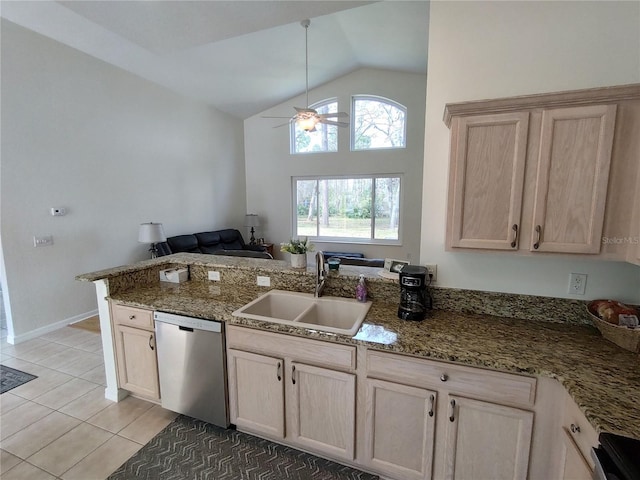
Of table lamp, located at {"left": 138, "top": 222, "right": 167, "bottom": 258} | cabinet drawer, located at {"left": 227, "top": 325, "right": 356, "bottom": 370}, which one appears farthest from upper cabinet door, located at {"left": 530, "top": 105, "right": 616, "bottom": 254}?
table lamp, located at {"left": 138, "top": 222, "right": 167, "bottom": 258}

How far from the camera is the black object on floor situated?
257 cm

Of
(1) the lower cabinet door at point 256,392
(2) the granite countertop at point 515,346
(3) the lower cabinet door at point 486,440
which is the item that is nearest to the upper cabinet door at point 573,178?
(2) the granite countertop at point 515,346

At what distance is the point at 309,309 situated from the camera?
6.48 feet

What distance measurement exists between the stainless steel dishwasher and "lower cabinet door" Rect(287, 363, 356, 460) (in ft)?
1.63

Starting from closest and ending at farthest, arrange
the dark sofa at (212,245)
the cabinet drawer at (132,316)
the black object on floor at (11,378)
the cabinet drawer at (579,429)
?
the cabinet drawer at (579,429), the cabinet drawer at (132,316), the black object on floor at (11,378), the dark sofa at (212,245)

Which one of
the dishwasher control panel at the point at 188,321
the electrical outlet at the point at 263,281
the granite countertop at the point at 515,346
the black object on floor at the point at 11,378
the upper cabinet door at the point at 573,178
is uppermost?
the upper cabinet door at the point at 573,178

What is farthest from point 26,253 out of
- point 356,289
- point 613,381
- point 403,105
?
point 403,105

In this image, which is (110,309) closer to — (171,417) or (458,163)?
(171,417)

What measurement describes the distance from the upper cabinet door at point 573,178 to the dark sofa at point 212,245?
3.54 m

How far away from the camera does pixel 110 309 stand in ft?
7.29

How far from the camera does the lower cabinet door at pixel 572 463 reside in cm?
107

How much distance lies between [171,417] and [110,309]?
3.01 feet

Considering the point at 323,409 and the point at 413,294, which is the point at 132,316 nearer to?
the point at 323,409

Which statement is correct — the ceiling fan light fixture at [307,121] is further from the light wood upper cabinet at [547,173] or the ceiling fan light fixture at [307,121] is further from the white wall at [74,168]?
the light wood upper cabinet at [547,173]
